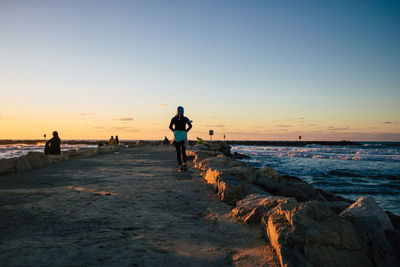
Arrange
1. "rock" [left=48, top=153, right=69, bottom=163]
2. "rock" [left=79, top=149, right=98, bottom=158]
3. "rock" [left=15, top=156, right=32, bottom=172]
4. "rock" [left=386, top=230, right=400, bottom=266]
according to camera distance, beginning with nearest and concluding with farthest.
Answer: "rock" [left=386, top=230, right=400, bottom=266] → "rock" [left=15, top=156, right=32, bottom=172] → "rock" [left=48, top=153, right=69, bottom=163] → "rock" [left=79, top=149, right=98, bottom=158]

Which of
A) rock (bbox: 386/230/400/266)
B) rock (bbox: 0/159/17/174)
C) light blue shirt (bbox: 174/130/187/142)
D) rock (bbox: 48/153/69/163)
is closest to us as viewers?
rock (bbox: 386/230/400/266)

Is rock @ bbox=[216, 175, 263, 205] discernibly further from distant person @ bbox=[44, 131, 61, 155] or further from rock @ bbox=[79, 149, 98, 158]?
rock @ bbox=[79, 149, 98, 158]

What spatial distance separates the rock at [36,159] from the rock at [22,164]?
0.25 m

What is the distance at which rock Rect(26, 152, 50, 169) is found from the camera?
7.53 metres

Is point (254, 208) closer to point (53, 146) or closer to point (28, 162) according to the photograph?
point (28, 162)

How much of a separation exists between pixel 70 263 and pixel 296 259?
1.55 metres

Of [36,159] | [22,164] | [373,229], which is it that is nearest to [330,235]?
[373,229]

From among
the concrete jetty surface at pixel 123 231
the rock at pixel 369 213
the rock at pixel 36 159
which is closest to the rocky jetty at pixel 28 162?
the rock at pixel 36 159

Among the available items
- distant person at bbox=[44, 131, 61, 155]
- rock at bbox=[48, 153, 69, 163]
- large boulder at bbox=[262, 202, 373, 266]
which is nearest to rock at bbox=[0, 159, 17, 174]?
rock at bbox=[48, 153, 69, 163]

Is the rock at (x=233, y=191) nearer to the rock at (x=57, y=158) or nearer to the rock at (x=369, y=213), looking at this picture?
the rock at (x=369, y=213)

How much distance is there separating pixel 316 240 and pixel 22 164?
758cm

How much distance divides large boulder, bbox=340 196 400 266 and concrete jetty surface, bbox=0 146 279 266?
0.69 meters

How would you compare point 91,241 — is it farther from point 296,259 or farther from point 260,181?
point 260,181

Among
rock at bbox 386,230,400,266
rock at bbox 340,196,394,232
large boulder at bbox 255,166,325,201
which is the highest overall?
rock at bbox 340,196,394,232
